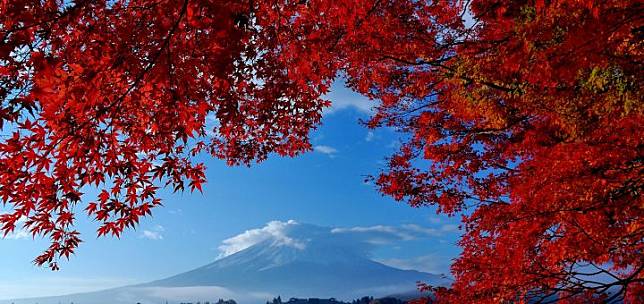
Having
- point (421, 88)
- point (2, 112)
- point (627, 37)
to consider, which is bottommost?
point (2, 112)

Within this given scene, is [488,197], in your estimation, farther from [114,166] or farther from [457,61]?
[114,166]

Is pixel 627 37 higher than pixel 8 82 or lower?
higher

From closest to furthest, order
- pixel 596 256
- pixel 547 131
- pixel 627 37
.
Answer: pixel 627 37
pixel 596 256
pixel 547 131

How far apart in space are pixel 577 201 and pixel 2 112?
867 cm

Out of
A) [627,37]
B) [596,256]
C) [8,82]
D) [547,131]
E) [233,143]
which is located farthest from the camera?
[233,143]

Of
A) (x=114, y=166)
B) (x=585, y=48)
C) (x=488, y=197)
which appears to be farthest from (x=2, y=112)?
(x=488, y=197)

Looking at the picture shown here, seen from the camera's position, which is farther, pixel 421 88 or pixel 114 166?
pixel 421 88

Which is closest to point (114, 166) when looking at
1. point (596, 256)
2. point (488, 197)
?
point (596, 256)

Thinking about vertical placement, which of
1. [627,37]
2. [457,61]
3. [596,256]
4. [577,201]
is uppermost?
[457,61]

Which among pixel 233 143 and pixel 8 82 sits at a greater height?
pixel 233 143

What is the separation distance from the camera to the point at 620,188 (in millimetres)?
7879

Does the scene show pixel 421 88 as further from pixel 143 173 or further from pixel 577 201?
pixel 143 173

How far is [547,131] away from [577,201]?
2.65 meters

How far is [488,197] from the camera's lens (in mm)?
13203
